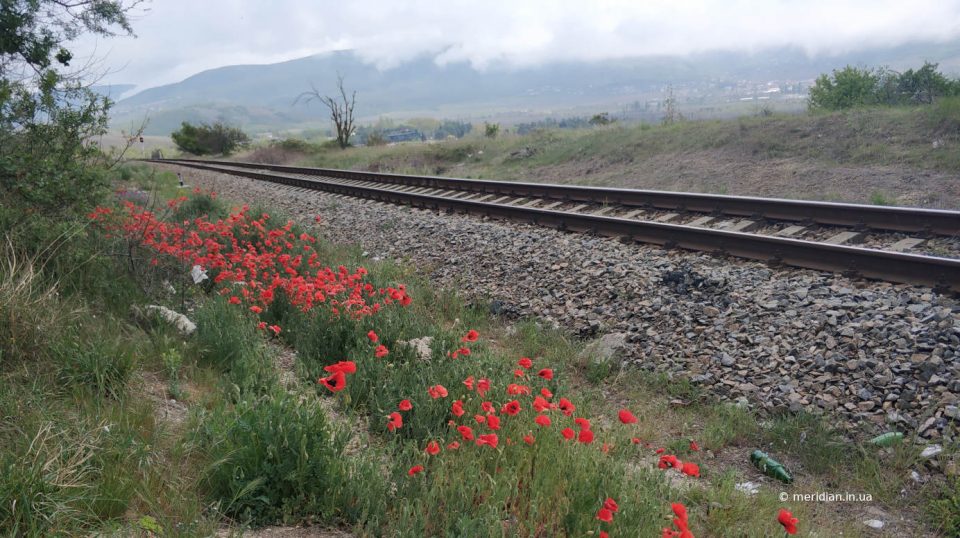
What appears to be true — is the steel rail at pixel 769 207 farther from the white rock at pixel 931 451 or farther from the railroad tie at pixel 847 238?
the white rock at pixel 931 451

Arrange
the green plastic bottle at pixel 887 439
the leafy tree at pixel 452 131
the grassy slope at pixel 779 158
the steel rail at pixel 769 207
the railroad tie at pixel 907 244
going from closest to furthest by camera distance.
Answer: the green plastic bottle at pixel 887 439, the railroad tie at pixel 907 244, the steel rail at pixel 769 207, the grassy slope at pixel 779 158, the leafy tree at pixel 452 131

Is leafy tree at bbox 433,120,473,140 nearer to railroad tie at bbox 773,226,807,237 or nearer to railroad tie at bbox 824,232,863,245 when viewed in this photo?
railroad tie at bbox 773,226,807,237

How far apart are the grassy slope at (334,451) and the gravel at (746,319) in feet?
1.05

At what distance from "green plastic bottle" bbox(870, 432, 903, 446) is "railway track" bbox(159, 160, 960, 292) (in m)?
2.26

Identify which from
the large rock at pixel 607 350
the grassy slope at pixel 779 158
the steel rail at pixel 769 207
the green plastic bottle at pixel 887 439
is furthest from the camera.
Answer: the grassy slope at pixel 779 158

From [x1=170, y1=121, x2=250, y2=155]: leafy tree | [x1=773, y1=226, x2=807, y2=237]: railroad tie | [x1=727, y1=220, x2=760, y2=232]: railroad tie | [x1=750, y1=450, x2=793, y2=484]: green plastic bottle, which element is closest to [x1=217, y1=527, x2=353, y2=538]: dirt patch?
[x1=750, y1=450, x2=793, y2=484]: green plastic bottle

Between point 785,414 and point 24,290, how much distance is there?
16.9 ft

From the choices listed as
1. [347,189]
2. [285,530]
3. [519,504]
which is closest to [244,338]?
[285,530]

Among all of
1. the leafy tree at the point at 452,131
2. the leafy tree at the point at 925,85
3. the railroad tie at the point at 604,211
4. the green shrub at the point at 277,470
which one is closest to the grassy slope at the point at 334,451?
the green shrub at the point at 277,470

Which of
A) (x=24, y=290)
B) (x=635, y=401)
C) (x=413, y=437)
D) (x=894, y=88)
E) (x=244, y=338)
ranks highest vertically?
(x=894, y=88)

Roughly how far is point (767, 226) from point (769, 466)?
17.9 feet

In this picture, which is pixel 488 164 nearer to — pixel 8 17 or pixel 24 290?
pixel 8 17

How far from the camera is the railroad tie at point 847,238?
298 inches

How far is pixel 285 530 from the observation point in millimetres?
2822
